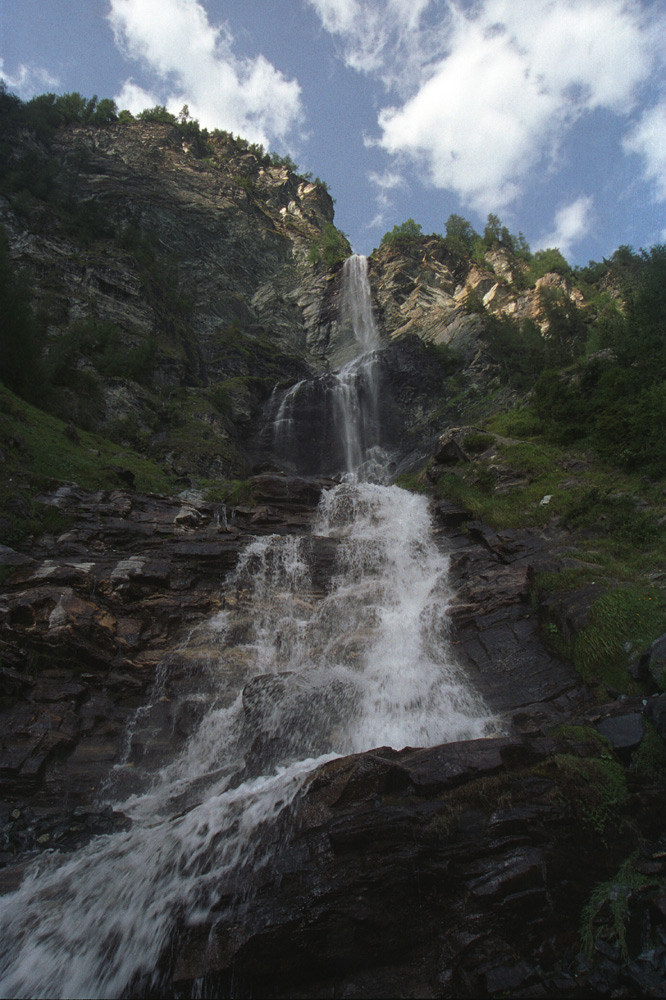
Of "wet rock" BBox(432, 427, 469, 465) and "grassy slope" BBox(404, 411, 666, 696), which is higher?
"wet rock" BBox(432, 427, 469, 465)

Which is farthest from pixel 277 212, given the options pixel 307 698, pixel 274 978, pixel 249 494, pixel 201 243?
pixel 274 978

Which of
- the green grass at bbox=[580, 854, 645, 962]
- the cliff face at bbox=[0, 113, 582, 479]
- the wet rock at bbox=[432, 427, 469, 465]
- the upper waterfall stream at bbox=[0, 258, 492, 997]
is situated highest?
the cliff face at bbox=[0, 113, 582, 479]

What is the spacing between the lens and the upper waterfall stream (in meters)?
4.92

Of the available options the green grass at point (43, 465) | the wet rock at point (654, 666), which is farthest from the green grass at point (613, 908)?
the green grass at point (43, 465)

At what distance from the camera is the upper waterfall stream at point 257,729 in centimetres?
492

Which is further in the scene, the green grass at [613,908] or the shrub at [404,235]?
the shrub at [404,235]

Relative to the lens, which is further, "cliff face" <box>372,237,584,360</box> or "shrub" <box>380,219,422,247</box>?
"shrub" <box>380,219,422,247</box>

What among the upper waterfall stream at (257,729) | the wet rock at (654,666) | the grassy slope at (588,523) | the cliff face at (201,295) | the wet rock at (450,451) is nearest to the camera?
the upper waterfall stream at (257,729)

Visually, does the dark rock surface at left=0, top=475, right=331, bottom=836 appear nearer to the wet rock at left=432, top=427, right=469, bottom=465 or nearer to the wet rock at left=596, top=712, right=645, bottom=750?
the wet rock at left=596, top=712, right=645, bottom=750

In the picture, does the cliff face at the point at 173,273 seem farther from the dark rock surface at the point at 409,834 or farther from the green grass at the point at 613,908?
the green grass at the point at 613,908

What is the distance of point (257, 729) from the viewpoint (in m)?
8.84

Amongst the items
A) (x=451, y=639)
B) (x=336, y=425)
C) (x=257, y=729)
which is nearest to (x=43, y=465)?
(x=257, y=729)

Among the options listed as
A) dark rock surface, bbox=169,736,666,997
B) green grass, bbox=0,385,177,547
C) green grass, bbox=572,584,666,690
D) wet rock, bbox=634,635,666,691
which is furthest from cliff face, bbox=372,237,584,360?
dark rock surface, bbox=169,736,666,997

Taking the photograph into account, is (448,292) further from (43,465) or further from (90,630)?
(90,630)
